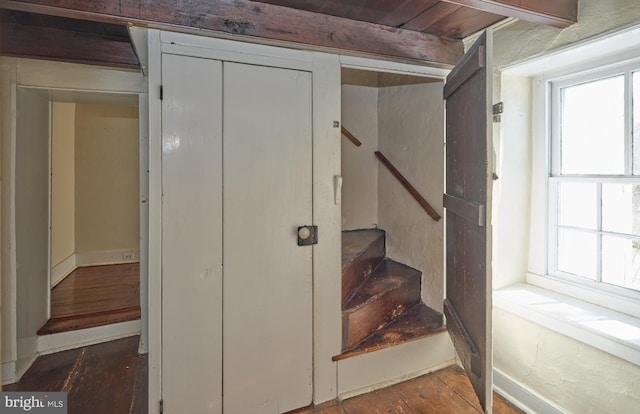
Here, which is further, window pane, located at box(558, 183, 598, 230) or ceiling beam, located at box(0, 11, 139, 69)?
ceiling beam, located at box(0, 11, 139, 69)

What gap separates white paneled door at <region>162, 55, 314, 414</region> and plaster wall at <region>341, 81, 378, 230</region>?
114 centimetres

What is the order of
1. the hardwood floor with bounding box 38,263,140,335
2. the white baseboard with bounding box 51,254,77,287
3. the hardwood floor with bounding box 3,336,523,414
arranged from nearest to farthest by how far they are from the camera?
1. the hardwood floor with bounding box 3,336,523,414
2. the hardwood floor with bounding box 38,263,140,335
3. the white baseboard with bounding box 51,254,77,287

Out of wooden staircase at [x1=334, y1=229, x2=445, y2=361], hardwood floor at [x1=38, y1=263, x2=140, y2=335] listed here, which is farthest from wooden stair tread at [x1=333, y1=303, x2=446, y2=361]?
hardwood floor at [x1=38, y1=263, x2=140, y2=335]

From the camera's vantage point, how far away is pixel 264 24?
5.10 ft

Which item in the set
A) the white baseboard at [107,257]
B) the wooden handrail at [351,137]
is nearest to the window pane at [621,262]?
the wooden handrail at [351,137]

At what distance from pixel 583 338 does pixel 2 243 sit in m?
3.35

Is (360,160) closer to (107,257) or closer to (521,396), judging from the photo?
(521,396)

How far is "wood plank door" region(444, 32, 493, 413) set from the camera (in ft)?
4.32

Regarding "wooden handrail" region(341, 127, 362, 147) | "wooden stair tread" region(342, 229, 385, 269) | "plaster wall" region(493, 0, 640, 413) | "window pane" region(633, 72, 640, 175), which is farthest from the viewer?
"wooden handrail" region(341, 127, 362, 147)

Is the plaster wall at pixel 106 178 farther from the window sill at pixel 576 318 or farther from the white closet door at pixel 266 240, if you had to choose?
the window sill at pixel 576 318

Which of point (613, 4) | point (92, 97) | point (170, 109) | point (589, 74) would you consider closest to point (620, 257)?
point (589, 74)

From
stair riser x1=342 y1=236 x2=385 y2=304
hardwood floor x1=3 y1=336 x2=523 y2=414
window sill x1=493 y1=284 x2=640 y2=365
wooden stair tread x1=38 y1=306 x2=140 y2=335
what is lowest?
hardwood floor x1=3 y1=336 x2=523 y2=414

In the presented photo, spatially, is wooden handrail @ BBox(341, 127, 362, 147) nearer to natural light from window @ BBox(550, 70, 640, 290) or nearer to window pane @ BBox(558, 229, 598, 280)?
natural light from window @ BBox(550, 70, 640, 290)

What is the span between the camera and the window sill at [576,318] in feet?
4.58
